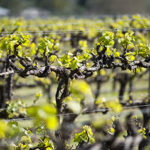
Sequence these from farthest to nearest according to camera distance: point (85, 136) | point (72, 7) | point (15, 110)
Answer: point (72, 7) → point (15, 110) → point (85, 136)

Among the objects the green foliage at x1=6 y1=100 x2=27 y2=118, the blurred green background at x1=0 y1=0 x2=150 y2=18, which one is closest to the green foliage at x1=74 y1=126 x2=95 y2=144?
the green foliage at x1=6 y1=100 x2=27 y2=118

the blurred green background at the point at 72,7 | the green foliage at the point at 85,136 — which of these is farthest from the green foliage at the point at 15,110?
the blurred green background at the point at 72,7

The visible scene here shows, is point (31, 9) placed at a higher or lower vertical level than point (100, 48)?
higher

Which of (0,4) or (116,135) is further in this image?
(0,4)

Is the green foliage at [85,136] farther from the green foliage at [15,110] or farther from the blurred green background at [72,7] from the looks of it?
the blurred green background at [72,7]

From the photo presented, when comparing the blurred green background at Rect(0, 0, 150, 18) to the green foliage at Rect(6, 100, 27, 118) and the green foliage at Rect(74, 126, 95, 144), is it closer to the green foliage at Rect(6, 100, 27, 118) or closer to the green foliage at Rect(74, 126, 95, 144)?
the green foliage at Rect(6, 100, 27, 118)

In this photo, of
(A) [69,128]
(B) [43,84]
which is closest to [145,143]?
(A) [69,128]

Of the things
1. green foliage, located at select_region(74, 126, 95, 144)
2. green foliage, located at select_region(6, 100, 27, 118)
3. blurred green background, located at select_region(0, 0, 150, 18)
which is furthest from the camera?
blurred green background, located at select_region(0, 0, 150, 18)

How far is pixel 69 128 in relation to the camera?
2238 mm

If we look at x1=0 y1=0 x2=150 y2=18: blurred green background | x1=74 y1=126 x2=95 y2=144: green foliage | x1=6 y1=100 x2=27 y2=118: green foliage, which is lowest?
x1=74 y1=126 x2=95 y2=144: green foliage

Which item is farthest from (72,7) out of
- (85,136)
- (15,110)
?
(85,136)

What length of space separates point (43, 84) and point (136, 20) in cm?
282

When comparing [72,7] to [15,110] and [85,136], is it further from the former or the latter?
[85,136]

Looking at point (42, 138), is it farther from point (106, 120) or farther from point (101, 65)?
point (101, 65)
